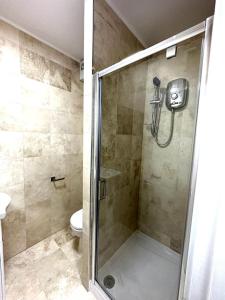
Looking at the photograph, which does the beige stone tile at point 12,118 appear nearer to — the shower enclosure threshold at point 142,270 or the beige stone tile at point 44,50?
the beige stone tile at point 44,50

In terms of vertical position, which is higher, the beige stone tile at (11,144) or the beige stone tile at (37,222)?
the beige stone tile at (11,144)

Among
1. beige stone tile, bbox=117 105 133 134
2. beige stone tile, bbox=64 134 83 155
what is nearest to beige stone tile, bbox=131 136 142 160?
beige stone tile, bbox=117 105 133 134

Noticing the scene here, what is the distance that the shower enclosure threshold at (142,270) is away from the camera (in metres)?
1.24

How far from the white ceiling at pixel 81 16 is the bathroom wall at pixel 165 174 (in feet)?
1.55

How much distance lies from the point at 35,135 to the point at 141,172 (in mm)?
1422

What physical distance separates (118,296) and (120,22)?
2579 mm

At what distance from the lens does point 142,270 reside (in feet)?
4.86

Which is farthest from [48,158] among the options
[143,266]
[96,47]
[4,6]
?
[143,266]

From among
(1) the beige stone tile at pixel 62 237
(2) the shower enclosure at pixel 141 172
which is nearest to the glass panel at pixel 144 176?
(2) the shower enclosure at pixel 141 172

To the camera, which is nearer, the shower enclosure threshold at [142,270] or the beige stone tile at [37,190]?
the shower enclosure threshold at [142,270]

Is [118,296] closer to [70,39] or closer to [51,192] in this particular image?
[51,192]

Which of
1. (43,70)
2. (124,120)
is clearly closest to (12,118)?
(43,70)

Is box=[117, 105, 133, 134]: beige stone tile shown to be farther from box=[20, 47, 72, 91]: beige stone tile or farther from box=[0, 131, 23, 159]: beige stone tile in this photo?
box=[0, 131, 23, 159]: beige stone tile

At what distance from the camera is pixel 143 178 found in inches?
75.1
